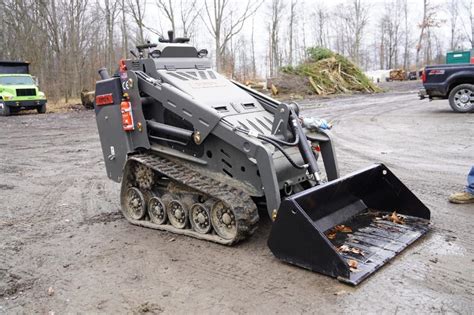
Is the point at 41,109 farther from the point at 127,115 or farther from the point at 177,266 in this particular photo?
the point at 177,266

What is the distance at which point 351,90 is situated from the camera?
28.5m

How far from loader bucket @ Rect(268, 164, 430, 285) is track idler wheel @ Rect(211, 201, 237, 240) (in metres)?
0.53

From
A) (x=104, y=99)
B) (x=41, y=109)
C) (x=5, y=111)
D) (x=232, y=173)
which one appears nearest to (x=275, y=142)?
(x=232, y=173)

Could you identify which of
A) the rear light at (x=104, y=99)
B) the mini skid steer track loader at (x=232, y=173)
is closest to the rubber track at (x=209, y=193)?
the mini skid steer track loader at (x=232, y=173)

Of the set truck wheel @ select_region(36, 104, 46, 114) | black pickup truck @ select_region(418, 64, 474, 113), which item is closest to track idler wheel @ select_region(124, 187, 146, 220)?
black pickup truck @ select_region(418, 64, 474, 113)

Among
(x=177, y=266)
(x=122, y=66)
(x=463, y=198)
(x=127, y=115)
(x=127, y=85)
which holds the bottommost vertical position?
(x=177, y=266)

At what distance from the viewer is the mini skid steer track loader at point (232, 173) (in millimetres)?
4316

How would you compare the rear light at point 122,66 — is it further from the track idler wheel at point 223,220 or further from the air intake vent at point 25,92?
the air intake vent at point 25,92

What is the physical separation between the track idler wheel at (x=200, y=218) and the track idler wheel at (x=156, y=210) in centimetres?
43

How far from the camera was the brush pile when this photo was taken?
26.9m

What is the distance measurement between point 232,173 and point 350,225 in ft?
4.35

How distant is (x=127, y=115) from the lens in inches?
224

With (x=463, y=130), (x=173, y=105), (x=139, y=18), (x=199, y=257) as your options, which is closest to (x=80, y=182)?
(x=173, y=105)

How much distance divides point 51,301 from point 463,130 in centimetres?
1046
